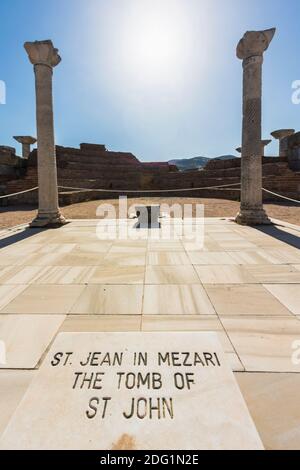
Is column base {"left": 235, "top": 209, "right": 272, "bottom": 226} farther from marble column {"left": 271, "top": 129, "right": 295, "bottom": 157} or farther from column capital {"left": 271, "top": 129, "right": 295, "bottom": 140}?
column capital {"left": 271, "top": 129, "right": 295, "bottom": 140}

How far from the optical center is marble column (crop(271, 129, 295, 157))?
2211 centimetres

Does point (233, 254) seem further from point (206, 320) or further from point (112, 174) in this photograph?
point (112, 174)

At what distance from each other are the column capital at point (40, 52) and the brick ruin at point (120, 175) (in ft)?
23.7

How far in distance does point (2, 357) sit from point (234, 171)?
19.7 m

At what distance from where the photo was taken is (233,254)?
479 centimetres

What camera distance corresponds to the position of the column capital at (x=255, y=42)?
7488 mm

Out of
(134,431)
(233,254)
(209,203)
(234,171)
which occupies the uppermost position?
(234,171)

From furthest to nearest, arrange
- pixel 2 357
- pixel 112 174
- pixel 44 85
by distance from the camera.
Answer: pixel 112 174
pixel 44 85
pixel 2 357

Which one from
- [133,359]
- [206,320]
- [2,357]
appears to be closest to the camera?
[133,359]

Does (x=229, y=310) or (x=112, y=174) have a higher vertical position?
(x=112, y=174)

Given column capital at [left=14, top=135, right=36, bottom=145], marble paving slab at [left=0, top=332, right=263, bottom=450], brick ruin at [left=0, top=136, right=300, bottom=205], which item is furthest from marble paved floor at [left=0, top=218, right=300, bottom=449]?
column capital at [left=14, top=135, right=36, bottom=145]

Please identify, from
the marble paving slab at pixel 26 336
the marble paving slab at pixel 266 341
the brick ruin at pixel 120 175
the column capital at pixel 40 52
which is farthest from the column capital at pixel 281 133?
the marble paving slab at pixel 26 336

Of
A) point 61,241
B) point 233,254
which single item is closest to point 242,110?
point 233,254

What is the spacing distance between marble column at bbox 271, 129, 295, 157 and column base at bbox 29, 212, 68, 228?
63.8ft
